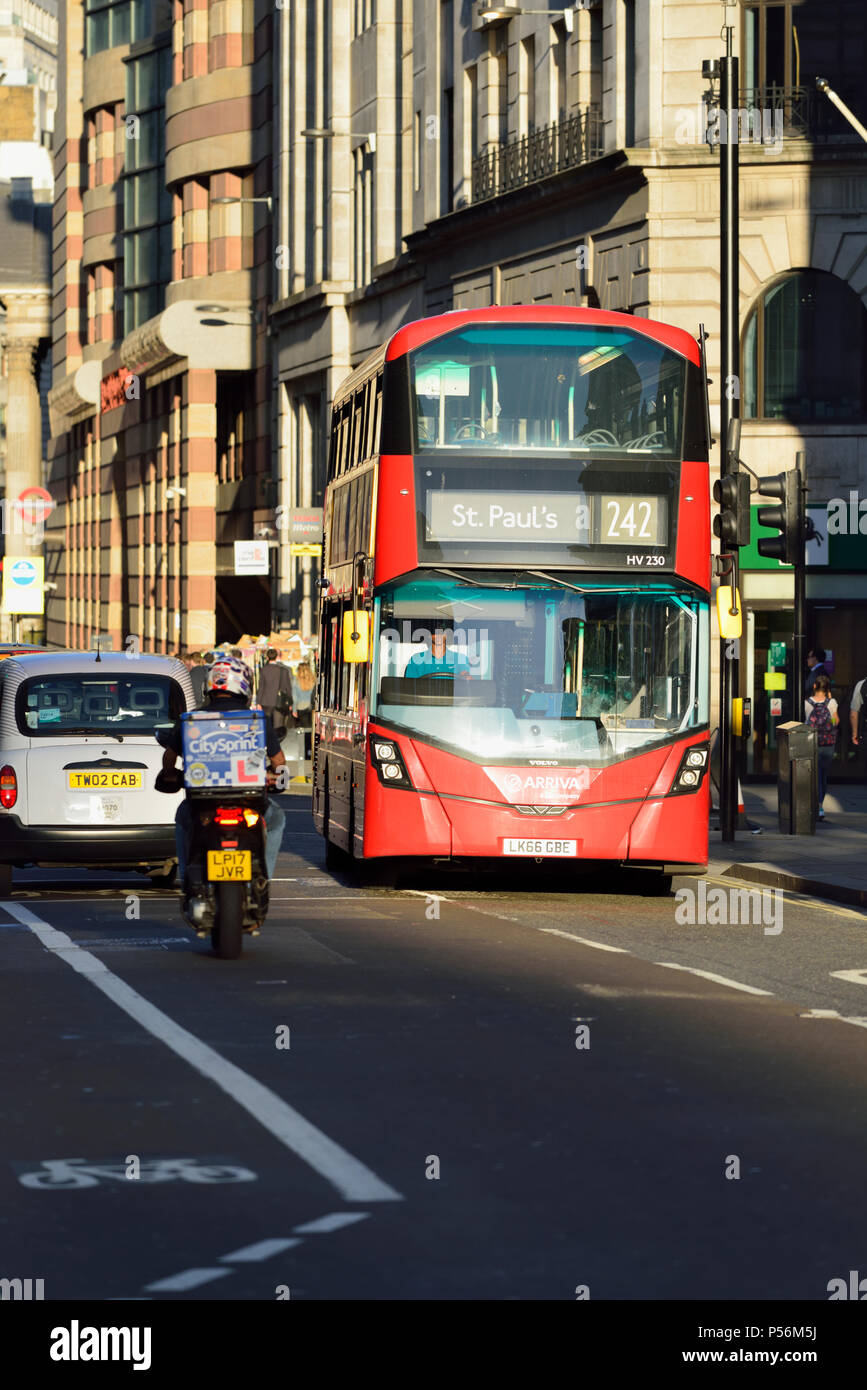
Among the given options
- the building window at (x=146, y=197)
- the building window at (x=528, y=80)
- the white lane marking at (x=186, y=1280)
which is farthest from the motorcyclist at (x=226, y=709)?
the building window at (x=146, y=197)

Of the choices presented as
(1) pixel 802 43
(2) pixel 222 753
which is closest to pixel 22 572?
(1) pixel 802 43

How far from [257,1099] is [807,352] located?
2513 centimetres

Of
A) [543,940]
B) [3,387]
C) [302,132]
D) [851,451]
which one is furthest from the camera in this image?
[3,387]

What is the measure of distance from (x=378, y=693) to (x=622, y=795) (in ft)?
6.40

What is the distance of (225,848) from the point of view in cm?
1305

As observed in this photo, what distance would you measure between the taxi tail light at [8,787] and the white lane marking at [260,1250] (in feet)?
35.7

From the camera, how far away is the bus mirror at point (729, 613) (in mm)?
20484

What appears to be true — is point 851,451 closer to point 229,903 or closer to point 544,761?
point 544,761

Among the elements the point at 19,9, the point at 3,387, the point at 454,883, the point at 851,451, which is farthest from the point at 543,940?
the point at 19,9

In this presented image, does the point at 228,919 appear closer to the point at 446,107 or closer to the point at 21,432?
the point at 446,107

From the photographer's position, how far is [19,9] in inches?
7662

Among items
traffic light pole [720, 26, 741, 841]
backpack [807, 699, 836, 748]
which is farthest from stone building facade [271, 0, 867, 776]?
traffic light pole [720, 26, 741, 841]

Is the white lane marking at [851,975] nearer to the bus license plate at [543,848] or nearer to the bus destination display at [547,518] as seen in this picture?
the bus license plate at [543,848]
